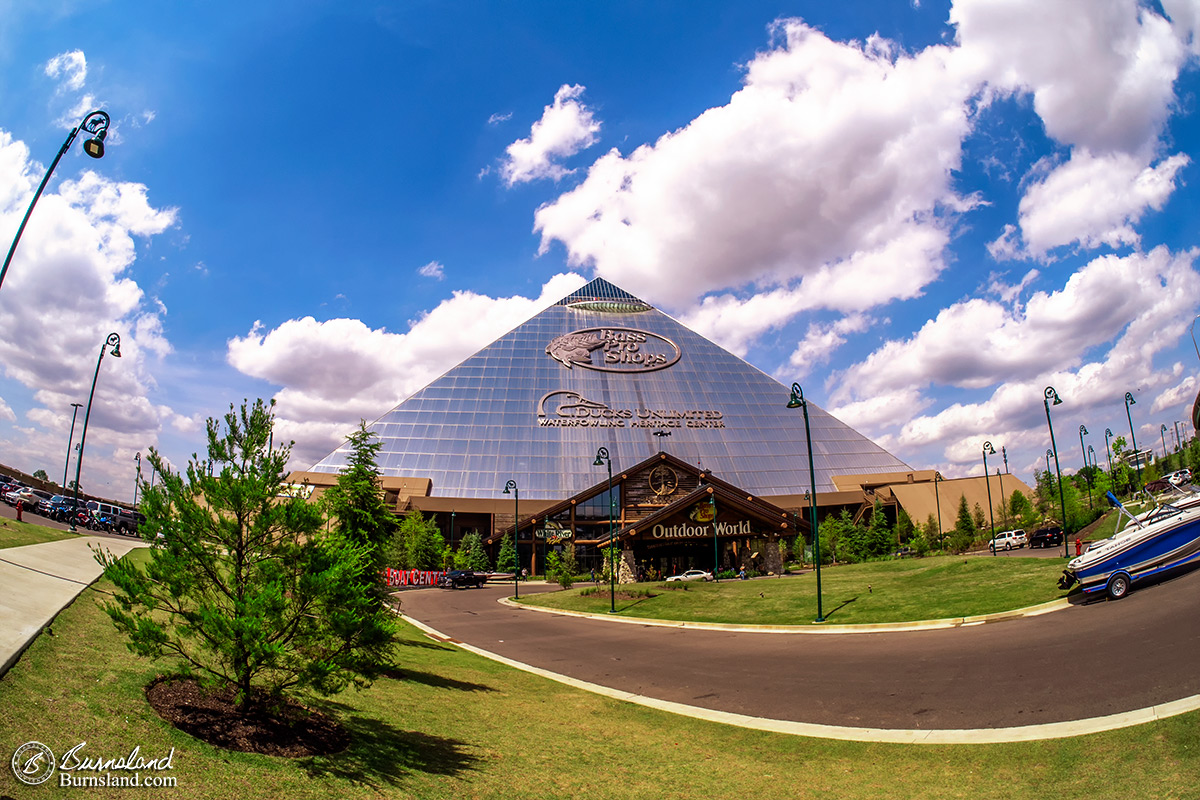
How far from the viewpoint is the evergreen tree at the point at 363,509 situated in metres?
15.5

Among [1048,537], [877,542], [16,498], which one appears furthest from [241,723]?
[877,542]

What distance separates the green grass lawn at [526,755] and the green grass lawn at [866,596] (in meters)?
13.2

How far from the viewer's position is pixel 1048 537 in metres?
43.8

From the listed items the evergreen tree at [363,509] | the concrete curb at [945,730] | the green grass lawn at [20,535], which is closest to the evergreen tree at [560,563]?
the green grass lawn at [20,535]

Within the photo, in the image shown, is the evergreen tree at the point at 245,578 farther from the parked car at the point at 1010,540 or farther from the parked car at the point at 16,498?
the parked car at the point at 1010,540

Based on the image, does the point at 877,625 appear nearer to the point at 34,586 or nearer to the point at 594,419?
the point at 34,586

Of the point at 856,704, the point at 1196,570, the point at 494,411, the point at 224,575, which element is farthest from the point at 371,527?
the point at 494,411

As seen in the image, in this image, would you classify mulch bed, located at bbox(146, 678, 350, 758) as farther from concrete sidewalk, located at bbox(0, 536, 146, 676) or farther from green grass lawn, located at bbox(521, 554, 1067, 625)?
green grass lawn, located at bbox(521, 554, 1067, 625)

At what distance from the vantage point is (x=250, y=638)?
7.12m

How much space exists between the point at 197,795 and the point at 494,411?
252 feet

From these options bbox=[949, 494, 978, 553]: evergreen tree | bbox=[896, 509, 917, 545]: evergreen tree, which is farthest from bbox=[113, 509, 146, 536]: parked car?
bbox=[896, 509, 917, 545]: evergreen tree

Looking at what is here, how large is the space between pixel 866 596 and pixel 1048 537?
27.9 m

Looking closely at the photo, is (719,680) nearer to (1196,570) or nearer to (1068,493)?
(1196,570)

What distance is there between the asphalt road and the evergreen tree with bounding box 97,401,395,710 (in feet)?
27.8
